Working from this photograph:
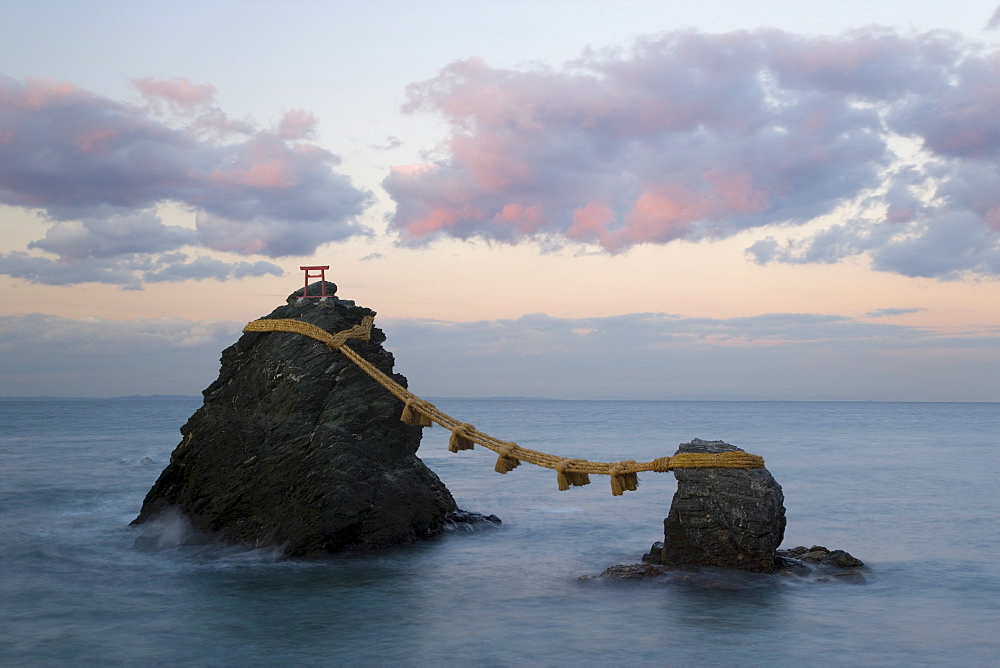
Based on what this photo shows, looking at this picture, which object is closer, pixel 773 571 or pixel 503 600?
pixel 503 600

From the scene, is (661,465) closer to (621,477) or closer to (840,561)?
(621,477)

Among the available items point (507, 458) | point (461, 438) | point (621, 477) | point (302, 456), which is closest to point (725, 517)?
point (621, 477)

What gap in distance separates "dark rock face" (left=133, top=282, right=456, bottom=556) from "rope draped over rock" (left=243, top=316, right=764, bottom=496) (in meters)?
0.26

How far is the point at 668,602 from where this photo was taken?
33.3 ft

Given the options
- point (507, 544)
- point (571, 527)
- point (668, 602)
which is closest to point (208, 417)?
point (507, 544)

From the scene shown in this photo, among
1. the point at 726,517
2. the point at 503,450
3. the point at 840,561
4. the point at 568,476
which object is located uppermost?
the point at 503,450

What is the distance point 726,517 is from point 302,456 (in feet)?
21.1

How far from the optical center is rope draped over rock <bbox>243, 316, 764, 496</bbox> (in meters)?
10.8

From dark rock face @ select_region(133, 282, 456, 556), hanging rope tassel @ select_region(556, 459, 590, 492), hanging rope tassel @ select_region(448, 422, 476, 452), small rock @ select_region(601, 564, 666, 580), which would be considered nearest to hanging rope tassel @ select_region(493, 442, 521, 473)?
hanging rope tassel @ select_region(448, 422, 476, 452)

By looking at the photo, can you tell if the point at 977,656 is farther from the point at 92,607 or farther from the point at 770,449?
the point at 770,449

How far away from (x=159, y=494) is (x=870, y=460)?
2955 centimetres

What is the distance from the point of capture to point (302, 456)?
42.8 ft

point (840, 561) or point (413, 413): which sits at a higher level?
point (413, 413)

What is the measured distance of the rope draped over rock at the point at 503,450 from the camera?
10844mm
